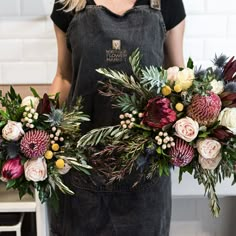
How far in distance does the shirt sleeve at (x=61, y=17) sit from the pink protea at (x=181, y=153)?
483mm

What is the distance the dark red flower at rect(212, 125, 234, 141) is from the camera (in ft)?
2.64

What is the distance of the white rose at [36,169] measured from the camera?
2.74ft

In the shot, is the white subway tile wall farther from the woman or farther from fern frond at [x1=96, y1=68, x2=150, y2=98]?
fern frond at [x1=96, y1=68, x2=150, y2=98]

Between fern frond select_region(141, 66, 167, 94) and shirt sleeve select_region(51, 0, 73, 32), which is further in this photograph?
shirt sleeve select_region(51, 0, 73, 32)

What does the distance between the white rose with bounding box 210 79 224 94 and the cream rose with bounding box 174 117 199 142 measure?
72 mm

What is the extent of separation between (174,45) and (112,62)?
19 centimetres

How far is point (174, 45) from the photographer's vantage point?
1146 millimetres

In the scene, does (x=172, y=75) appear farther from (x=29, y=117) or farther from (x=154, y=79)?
(x=29, y=117)

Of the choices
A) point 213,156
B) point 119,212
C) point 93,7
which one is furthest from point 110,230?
point 93,7

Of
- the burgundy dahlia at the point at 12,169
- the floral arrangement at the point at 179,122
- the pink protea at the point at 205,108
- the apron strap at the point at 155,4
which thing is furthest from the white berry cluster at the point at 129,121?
the apron strap at the point at 155,4

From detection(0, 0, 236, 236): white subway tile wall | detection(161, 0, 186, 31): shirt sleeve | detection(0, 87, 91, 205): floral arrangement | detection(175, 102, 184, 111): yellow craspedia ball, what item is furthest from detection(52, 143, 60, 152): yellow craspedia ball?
detection(0, 0, 236, 236): white subway tile wall

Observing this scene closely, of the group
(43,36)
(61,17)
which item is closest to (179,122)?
(61,17)

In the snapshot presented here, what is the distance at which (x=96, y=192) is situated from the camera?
43.4 inches

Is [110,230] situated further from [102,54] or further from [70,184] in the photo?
[102,54]
